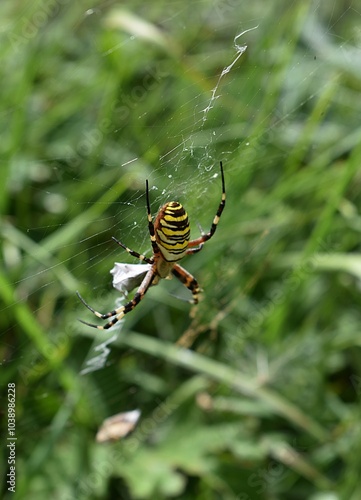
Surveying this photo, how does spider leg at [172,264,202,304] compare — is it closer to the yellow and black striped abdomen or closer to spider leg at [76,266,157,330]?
spider leg at [76,266,157,330]

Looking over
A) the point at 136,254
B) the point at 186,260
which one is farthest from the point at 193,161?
the point at 186,260

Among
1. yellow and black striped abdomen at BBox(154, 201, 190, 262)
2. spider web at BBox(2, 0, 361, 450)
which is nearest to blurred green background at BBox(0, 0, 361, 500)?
spider web at BBox(2, 0, 361, 450)

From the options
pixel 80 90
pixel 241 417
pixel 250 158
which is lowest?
pixel 241 417

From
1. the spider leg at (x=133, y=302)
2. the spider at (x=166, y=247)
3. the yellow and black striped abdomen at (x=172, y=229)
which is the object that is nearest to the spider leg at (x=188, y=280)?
the spider at (x=166, y=247)

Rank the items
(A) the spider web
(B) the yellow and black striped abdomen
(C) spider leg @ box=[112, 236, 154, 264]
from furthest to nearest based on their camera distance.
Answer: (A) the spider web
(C) spider leg @ box=[112, 236, 154, 264]
(B) the yellow and black striped abdomen

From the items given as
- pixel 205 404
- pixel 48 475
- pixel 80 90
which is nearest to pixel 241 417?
pixel 205 404

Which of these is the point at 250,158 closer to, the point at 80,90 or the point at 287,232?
the point at 287,232
